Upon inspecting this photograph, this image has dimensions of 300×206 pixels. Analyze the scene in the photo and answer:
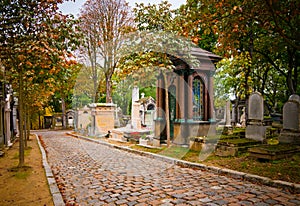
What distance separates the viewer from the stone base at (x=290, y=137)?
978 cm

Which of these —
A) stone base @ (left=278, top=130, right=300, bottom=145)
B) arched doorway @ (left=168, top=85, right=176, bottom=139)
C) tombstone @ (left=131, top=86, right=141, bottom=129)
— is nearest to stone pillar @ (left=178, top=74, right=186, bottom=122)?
arched doorway @ (left=168, top=85, right=176, bottom=139)

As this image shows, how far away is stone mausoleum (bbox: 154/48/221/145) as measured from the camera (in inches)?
466

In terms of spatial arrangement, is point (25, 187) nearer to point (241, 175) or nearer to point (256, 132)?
point (241, 175)

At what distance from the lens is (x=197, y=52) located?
11898 mm

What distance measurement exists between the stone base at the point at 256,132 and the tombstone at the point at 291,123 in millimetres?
678

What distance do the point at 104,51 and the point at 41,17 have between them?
56.5ft

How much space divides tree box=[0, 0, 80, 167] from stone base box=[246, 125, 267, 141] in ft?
26.6

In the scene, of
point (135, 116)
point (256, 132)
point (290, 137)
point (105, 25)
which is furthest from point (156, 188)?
point (105, 25)

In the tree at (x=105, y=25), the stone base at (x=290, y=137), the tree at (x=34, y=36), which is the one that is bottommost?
the stone base at (x=290, y=137)

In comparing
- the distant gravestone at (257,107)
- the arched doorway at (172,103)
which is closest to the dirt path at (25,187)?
the arched doorway at (172,103)

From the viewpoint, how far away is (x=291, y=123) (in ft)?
33.4

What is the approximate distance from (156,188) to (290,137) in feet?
22.4

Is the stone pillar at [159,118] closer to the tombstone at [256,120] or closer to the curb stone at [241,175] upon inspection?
the curb stone at [241,175]

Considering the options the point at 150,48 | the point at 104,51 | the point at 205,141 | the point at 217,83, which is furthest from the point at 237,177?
the point at 217,83
